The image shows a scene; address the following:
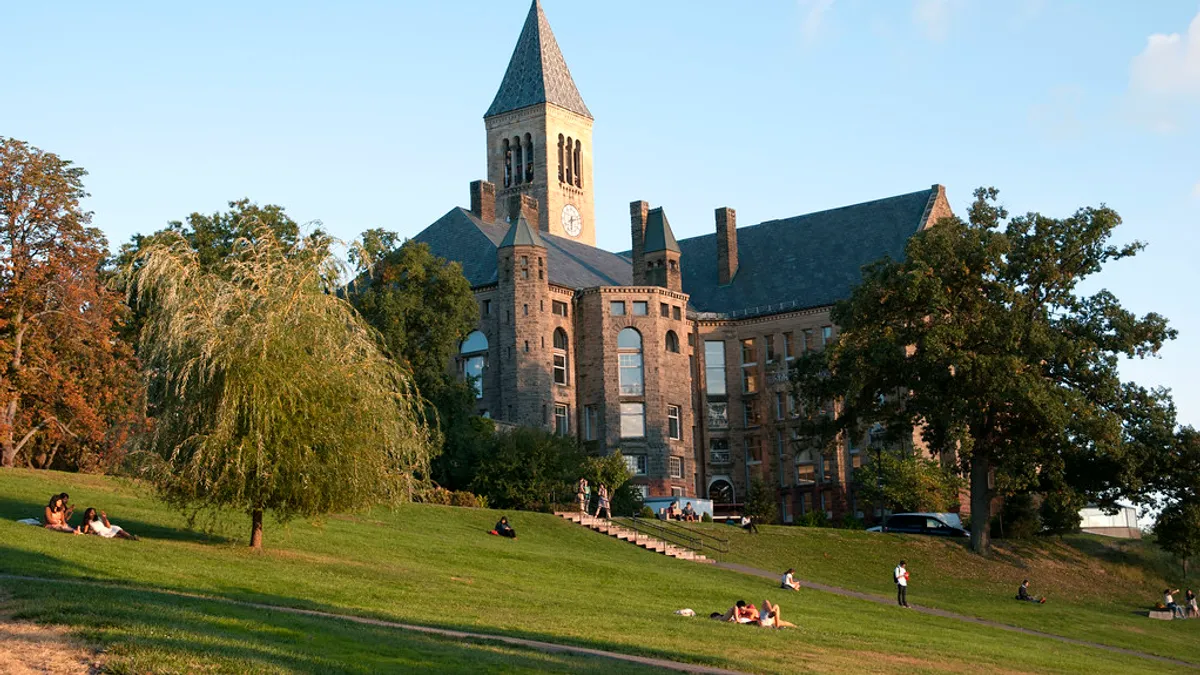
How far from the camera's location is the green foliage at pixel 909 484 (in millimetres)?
73688

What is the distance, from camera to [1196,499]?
5709 cm

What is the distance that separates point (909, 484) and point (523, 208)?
30.0m

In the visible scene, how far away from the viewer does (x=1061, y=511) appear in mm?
62031

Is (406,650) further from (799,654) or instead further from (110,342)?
(110,342)

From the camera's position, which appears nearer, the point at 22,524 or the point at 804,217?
the point at 22,524

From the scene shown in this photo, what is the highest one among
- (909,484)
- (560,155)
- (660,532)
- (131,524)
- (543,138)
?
(543,138)

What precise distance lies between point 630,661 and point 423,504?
1230 inches

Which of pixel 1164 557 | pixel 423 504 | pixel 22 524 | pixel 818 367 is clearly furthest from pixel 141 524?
pixel 1164 557

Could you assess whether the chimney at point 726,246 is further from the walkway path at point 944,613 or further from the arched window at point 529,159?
the walkway path at point 944,613

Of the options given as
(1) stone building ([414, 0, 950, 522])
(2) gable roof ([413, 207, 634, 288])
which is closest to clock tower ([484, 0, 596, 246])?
(1) stone building ([414, 0, 950, 522])

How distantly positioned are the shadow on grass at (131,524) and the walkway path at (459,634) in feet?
33.8

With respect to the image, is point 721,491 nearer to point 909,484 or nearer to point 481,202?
point 909,484

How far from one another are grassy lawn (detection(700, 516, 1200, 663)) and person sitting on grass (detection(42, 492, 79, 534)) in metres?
26.5

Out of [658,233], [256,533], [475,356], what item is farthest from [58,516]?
[658,233]
